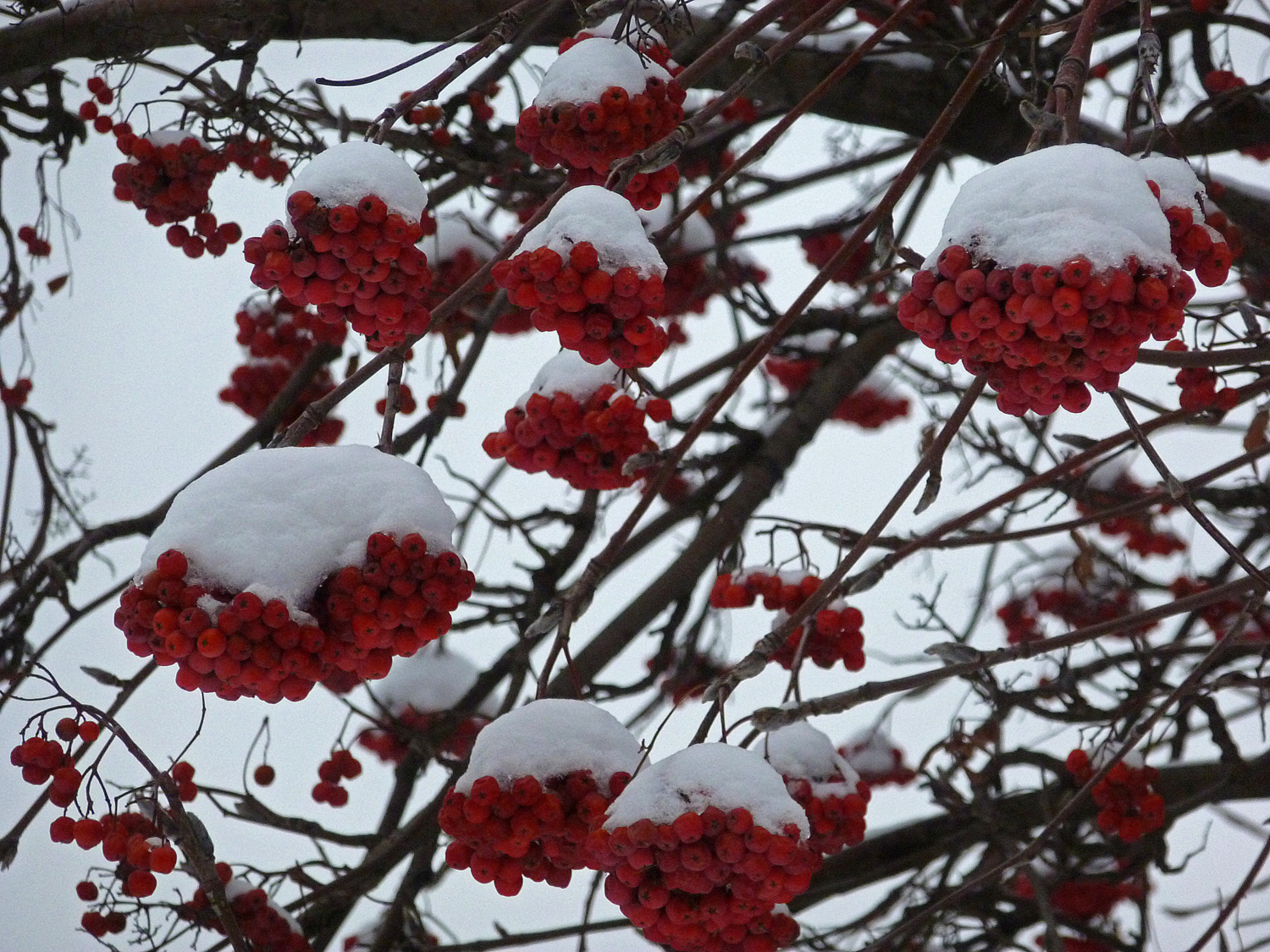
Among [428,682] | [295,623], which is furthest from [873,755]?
[295,623]

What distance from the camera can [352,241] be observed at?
5.71 ft

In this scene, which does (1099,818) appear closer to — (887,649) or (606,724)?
(606,724)

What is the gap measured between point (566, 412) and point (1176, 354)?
3.71 feet

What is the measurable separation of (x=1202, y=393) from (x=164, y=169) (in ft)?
7.22

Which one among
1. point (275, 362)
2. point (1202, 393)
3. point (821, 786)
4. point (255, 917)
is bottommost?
point (255, 917)

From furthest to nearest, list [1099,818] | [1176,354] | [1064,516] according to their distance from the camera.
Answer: [1064,516]
[1099,818]
[1176,354]

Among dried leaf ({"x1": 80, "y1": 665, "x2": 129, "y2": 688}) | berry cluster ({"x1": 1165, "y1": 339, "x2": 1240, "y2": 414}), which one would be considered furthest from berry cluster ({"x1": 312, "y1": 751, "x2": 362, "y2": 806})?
berry cluster ({"x1": 1165, "y1": 339, "x2": 1240, "y2": 414})

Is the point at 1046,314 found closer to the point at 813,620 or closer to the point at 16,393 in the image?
the point at 813,620

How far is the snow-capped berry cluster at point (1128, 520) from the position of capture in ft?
12.9

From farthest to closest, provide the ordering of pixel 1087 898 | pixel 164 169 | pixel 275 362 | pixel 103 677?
pixel 1087 898, pixel 275 362, pixel 164 169, pixel 103 677

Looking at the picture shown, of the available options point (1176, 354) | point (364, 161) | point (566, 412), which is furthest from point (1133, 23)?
point (364, 161)

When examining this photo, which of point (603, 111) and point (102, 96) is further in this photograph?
point (102, 96)

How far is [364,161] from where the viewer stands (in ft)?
5.88

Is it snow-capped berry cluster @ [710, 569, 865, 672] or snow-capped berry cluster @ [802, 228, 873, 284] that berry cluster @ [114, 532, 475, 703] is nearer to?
snow-capped berry cluster @ [710, 569, 865, 672]
